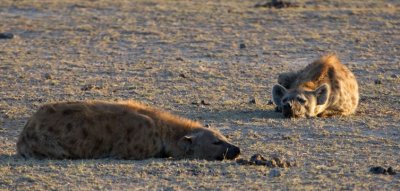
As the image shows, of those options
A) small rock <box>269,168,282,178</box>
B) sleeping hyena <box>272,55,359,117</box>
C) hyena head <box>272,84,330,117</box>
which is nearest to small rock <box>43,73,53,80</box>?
sleeping hyena <box>272,55,359,117</box>

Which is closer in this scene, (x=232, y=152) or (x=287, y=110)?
(x=232, y=152)

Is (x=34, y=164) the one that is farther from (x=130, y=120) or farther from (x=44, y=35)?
(x=44, y=35)

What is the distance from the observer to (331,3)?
65.1 feet

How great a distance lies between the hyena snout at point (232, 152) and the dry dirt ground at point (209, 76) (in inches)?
8.0

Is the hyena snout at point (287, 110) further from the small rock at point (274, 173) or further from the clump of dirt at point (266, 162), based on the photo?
the small rock at point (274, 173)

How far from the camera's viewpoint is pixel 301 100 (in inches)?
372

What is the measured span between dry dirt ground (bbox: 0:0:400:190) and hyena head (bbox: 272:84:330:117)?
15 cm

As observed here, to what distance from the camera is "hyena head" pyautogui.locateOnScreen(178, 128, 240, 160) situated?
Result: 23.2 feet

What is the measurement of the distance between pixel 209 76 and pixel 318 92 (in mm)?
2412

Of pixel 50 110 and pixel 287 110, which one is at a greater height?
pixel 50 110

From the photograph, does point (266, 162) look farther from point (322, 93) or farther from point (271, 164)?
point (322, 93)

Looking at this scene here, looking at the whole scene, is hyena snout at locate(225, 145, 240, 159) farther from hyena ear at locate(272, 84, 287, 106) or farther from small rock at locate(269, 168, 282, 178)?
hyena ear at locate(272, 84, 287, 106)

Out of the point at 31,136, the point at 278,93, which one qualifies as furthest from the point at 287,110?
the point at 31,136

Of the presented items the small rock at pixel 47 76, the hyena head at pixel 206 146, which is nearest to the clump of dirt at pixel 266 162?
the hyena head at pixel 206 146
